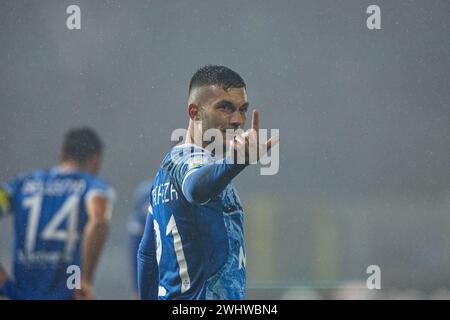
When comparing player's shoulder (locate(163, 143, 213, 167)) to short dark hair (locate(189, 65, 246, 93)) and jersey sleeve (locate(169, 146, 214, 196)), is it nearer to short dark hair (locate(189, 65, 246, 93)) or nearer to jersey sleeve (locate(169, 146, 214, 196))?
jersey sleeve (locate(169, 146, 214, 196))

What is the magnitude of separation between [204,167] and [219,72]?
632 millimetres

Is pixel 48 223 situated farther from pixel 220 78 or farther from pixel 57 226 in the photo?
pixel 220 78

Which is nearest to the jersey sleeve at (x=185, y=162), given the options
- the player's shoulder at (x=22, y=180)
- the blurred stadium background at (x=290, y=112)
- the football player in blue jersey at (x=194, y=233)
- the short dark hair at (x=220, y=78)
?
the football player in blue jersey at (x=194, y=233)

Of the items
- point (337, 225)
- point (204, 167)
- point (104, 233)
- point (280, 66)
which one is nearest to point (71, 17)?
point (280, 66)

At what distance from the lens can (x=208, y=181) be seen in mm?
2666

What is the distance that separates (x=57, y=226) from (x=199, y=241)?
169 cm

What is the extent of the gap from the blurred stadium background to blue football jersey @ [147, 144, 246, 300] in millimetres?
4107

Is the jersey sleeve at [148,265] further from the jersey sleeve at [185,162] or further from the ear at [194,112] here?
the ear at [194,112]

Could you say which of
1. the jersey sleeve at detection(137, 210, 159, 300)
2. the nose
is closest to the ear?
the nose

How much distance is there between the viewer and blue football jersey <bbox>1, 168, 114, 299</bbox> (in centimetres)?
434

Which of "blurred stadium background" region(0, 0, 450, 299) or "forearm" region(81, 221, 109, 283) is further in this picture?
"blurred stadium background" region(0, 0, 450, 299)

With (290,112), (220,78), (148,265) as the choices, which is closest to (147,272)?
(148,265)

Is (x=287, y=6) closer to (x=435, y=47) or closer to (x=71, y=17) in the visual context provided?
(x=435, y=47)

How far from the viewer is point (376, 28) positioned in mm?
7398
